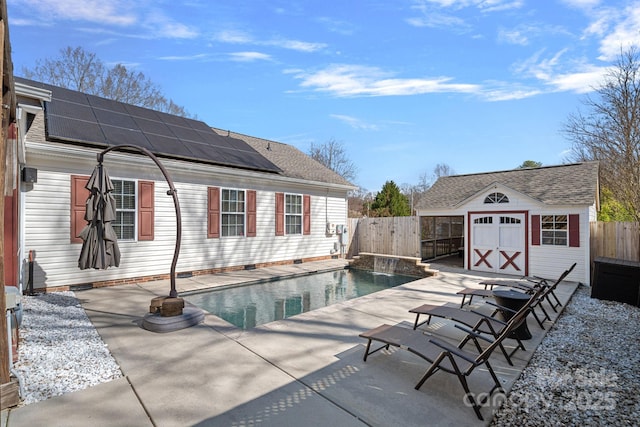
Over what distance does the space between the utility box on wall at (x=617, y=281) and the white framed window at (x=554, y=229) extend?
195cm

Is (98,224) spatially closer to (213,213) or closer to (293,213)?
(213,213)

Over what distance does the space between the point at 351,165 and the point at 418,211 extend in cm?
2322

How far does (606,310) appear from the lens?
6137mm

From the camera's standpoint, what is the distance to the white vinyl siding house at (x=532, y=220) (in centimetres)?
880

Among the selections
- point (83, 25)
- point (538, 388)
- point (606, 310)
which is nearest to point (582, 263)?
point (606, 310)

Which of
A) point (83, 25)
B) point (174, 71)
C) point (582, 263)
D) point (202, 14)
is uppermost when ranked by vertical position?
point (83, 25)

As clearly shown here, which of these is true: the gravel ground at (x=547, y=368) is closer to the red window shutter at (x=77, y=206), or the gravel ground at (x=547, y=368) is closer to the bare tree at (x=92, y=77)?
the red window shutter at (x=77, y=206)

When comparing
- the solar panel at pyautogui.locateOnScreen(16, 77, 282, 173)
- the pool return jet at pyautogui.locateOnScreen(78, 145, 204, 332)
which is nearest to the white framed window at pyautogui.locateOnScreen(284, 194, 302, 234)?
the solar panel at pyautogui.locateOnScreen(16, 77, 282, 173)

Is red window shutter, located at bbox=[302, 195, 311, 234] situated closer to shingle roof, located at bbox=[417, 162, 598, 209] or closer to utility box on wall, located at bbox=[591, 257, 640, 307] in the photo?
shingle roof, located at bbox=[417, 162, 598, 209]

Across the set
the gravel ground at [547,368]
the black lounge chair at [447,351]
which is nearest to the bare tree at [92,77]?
the gravel ground at [547,368]

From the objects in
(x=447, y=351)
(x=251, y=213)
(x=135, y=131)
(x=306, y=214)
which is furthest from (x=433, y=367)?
(x=135, y=131)

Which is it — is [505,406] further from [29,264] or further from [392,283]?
[29,264]

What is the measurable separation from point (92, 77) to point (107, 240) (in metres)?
18.3

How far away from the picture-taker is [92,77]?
58.7 ft
